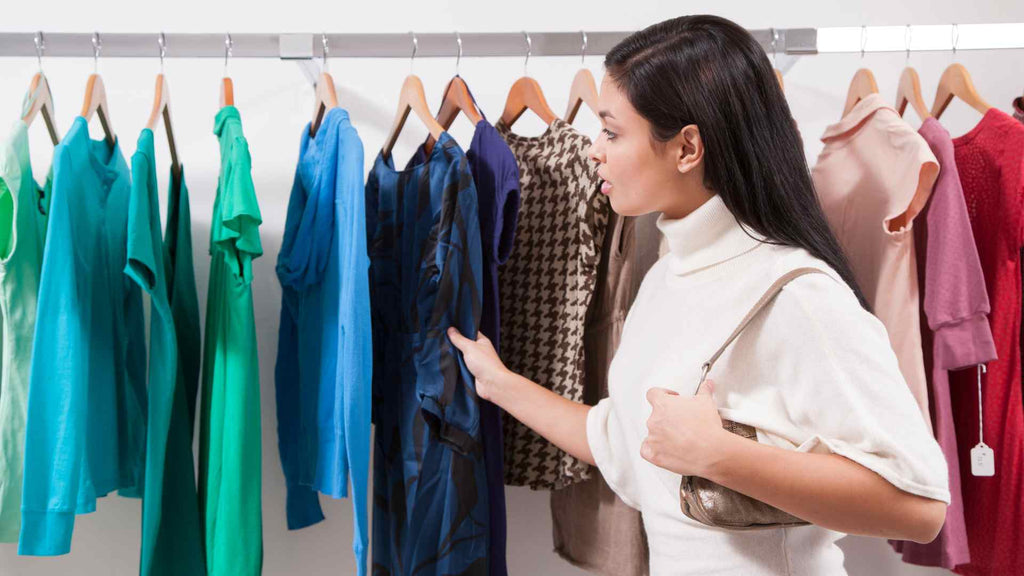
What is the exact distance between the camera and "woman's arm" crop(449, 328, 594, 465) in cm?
123

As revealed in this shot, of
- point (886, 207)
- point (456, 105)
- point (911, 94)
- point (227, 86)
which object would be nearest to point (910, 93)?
point (911, 94)

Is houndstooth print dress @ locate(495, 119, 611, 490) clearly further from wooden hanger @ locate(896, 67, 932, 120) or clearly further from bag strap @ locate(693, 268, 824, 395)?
wooden hanger @ locate(896, 67, 932, 120)

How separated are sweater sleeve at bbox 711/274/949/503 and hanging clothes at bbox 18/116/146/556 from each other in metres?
0.96

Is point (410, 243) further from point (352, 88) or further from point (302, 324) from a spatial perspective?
point (352, 88)

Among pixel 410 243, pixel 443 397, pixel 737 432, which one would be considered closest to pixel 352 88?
pixel 410 243

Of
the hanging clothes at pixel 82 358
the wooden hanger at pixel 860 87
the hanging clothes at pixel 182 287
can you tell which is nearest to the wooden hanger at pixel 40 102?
the hanging clothes at pixel 82 358

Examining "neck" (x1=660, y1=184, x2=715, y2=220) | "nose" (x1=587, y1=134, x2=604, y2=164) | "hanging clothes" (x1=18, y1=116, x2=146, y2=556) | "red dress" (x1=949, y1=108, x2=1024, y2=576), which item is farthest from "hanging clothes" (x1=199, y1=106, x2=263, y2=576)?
"red dress" (x1=949, y1=108, x2=1024, y2=576)

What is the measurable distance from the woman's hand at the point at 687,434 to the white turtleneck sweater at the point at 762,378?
1 centimetres

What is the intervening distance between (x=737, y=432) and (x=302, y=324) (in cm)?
84

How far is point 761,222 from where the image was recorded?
930 mm

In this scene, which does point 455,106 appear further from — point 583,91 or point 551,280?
point 551,280

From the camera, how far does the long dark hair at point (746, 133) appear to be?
0.92 metres

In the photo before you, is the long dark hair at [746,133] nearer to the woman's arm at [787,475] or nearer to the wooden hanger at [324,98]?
the woman's arm at [787,475]

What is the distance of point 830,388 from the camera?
824 millimetres
